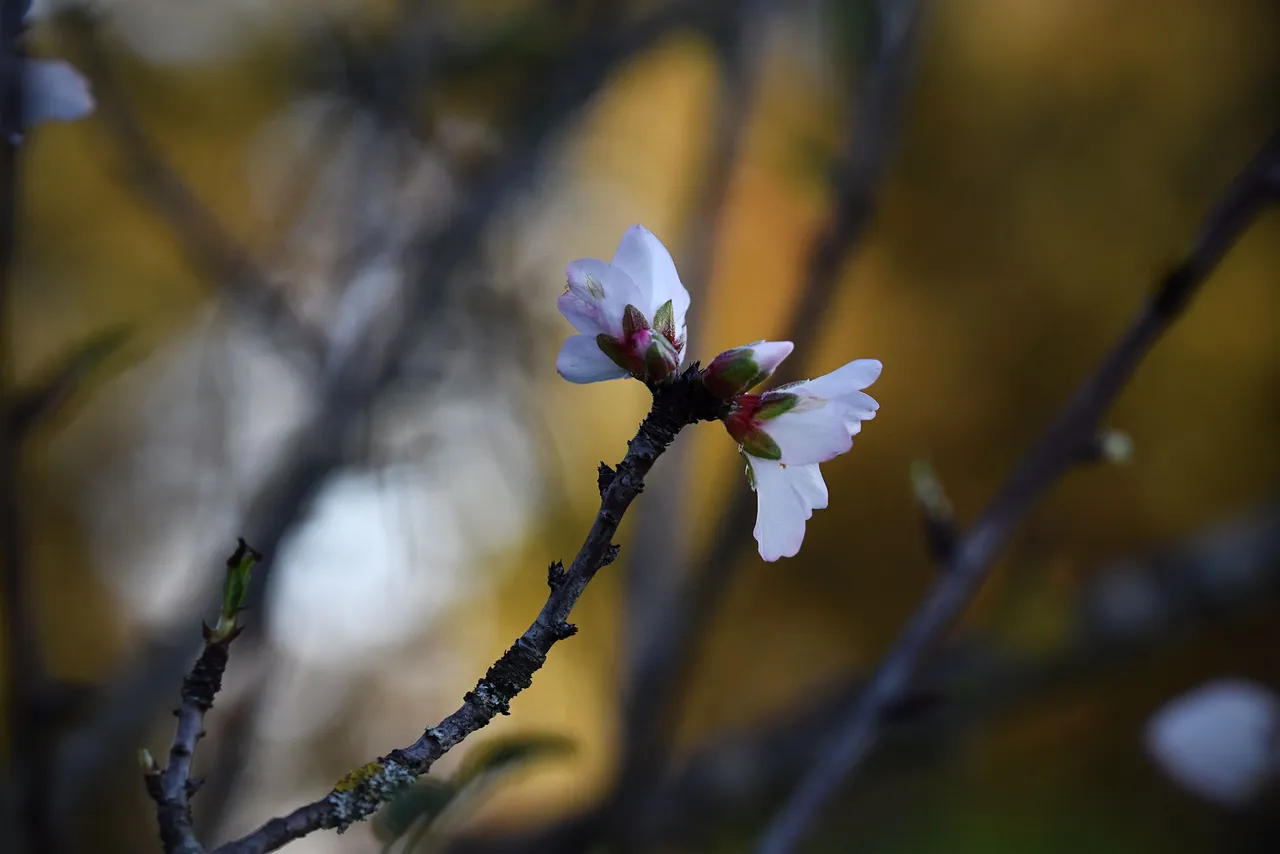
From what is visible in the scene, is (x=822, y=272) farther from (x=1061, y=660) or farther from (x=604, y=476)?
(x=1061, y=660)

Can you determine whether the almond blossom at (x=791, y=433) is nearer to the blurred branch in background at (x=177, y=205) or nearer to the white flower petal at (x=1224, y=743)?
the white flower petal at (x=1224, y=743)

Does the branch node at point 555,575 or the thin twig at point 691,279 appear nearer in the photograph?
the branch node at point 555,575

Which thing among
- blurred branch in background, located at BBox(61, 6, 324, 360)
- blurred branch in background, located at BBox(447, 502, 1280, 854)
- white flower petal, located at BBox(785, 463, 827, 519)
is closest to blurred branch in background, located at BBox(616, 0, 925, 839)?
white flower petal, located at BBox(785, 463, 827, 519)

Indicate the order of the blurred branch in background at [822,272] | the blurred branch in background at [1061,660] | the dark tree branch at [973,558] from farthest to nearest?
the blurred branch in background at [1061,660] < the blurred branch in background at [822,272] < the dark tree branch at [973,558]

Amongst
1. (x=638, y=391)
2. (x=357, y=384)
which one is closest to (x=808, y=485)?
(x=357, y=384)

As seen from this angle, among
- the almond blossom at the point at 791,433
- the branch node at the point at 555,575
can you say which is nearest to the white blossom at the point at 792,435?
the almond blossom at the point at 791,433

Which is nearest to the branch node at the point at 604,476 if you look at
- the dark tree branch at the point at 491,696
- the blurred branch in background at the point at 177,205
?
the dark tree branch at the point at 491,696

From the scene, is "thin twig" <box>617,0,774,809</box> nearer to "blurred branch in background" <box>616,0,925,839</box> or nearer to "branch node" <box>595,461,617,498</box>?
"blurred branch in background" <box>616,0,925,839</box>

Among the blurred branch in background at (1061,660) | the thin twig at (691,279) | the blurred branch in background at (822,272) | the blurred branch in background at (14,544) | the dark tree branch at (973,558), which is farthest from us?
the blurred branch in background at (1061,660)

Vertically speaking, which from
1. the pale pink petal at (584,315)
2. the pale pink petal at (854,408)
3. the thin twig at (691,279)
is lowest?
the pale pink petal at (854,408)

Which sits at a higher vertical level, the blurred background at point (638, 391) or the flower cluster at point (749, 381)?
the blurred background at point (638, 391)
